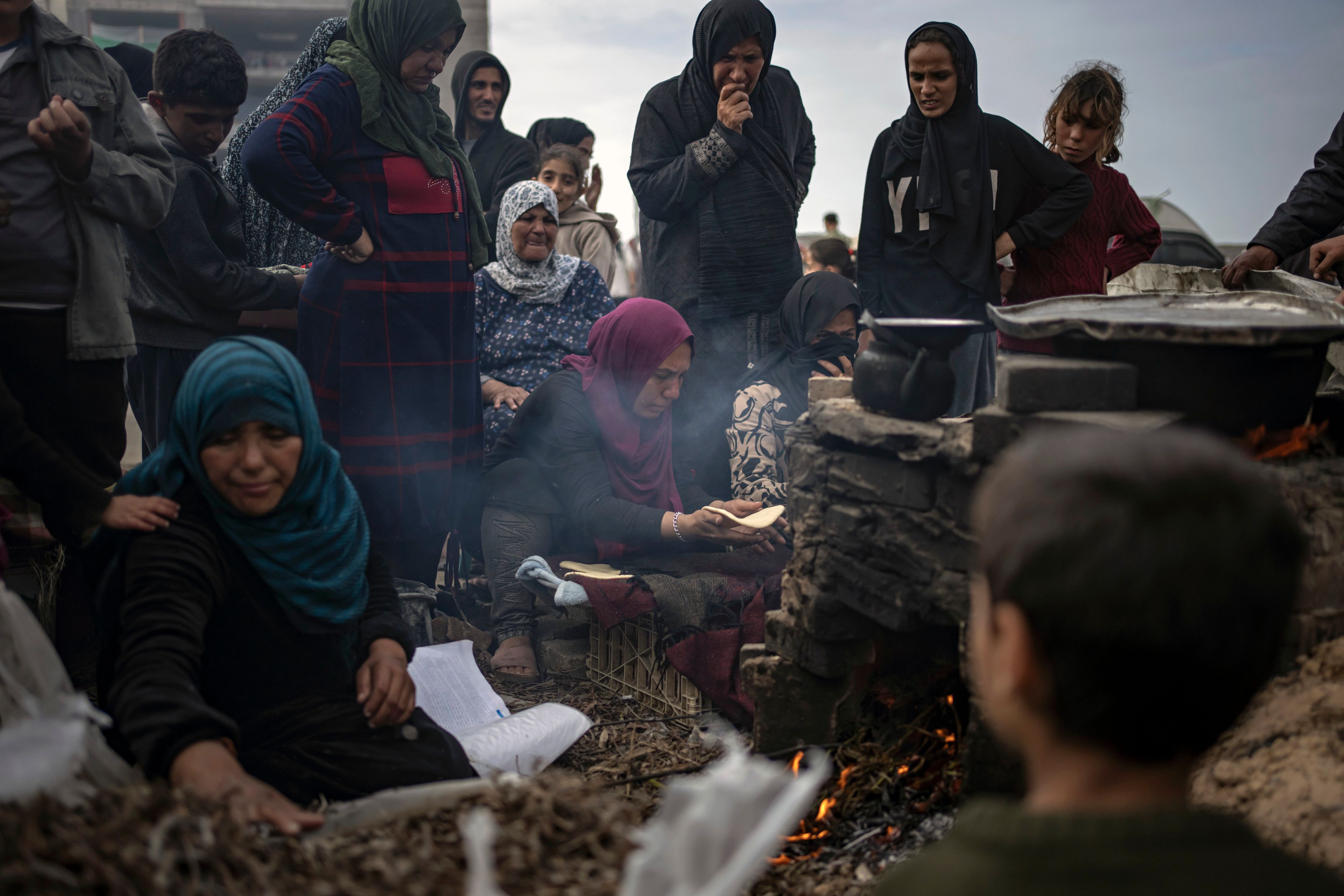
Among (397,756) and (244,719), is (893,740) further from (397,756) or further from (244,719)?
(244,719)

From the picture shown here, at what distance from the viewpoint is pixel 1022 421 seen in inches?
91.8

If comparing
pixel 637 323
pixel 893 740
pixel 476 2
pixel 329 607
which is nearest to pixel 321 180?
pixel 637 323

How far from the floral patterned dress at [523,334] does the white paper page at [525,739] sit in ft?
6.95

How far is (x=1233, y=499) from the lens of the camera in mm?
1009

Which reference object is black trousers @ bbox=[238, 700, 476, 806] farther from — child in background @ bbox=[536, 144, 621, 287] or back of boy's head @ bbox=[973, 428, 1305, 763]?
child in background @ bbox=[536, 144, 621, 287]

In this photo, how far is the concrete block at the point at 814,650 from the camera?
299 cm

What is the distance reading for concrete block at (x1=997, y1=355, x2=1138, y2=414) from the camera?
92.4 inches

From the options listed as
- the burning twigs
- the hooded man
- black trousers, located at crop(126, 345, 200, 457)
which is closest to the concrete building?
the hooded man

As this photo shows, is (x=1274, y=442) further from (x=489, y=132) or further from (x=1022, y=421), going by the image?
(x=489, y=132)

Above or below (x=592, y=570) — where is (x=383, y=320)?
above

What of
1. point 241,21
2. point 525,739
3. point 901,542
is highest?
point 241,21

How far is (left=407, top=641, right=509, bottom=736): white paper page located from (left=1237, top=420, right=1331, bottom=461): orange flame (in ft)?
6.98

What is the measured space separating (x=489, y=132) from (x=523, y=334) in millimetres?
1634

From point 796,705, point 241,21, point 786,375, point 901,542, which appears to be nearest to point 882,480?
point 901,542
